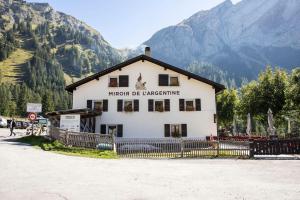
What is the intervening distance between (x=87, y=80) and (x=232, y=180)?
25432 mm

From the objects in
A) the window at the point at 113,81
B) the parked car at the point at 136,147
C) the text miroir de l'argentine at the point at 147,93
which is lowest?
the parked car at the point at 136,147

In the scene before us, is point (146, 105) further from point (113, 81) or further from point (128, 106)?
point (113, 81)

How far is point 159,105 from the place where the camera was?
113 feet

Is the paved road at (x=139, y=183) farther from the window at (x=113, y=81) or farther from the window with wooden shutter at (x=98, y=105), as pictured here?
the window at (x=113, y=81)

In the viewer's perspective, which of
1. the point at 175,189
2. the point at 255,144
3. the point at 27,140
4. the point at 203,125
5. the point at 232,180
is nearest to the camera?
the point at 175,189

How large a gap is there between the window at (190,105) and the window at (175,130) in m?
1.71

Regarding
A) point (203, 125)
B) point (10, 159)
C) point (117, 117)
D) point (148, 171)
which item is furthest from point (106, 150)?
point (203, 125)

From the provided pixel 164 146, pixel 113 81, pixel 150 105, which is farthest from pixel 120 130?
pixel 164 146

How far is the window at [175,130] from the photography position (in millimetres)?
33656

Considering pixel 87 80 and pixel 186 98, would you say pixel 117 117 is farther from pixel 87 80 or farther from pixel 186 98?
pixel 186 98

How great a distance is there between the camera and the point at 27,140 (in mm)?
28234

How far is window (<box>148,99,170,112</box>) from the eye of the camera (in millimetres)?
34125

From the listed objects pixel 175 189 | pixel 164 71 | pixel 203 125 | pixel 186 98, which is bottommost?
pixel 175 189

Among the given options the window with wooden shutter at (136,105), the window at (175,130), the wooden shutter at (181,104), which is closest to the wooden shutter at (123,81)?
the window with wooden shutter at (136,105)
